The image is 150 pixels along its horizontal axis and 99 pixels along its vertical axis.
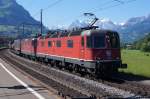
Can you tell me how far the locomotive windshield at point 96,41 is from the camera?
1025 inches

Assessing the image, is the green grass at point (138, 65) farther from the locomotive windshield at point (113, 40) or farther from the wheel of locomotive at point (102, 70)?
the wheel of locomotive at point (102, 70)

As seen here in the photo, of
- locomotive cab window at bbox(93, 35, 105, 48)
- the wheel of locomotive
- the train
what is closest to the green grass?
the train

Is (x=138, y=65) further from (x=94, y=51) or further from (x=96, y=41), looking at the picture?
(x=94, y=51)

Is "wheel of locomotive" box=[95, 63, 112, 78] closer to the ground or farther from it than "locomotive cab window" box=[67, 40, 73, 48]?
closer to the ground

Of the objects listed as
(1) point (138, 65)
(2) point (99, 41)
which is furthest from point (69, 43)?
(1) point (138, 65)

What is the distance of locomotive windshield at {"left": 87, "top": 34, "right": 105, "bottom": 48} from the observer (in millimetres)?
26031

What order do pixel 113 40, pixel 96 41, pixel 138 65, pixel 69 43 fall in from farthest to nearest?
pixel 138 65
pixel 69 43
pixel 113 40
pixel 96 41

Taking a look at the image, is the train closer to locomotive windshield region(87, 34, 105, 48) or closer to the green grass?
locomotive windshield region(87, 34, 105, 48)

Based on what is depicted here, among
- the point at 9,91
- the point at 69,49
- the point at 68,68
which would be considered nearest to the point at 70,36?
the point at 69,49

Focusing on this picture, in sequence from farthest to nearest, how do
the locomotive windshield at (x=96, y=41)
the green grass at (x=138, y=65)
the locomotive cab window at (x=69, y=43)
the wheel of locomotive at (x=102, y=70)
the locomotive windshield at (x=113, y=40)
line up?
the green grass at (x=138, y=65) < the locomotive cab window at (x=69, y=43) < the locomotive windshield at (x=113, y=40) < the locomotive windshield at (x=96, y=41) < the wheel of locomotive at (x=102, y=70)

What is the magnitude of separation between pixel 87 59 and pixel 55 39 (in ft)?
37.7

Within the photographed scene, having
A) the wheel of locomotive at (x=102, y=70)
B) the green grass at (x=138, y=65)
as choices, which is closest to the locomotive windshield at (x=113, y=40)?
the wheel of locomotive at (x=102, y=70)

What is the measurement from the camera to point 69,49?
103ft

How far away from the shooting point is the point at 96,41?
2611cm
